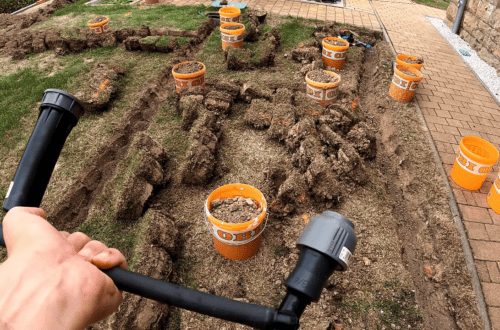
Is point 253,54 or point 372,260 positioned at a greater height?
point 253,54

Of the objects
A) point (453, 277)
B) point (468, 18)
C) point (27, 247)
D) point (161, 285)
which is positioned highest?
point (27, 247)

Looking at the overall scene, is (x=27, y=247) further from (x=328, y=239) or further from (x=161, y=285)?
(x=328, y=239)

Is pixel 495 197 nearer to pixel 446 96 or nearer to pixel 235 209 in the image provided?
pixel 446 96

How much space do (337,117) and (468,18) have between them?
696 centimetres

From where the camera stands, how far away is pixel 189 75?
5.11 m

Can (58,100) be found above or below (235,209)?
above

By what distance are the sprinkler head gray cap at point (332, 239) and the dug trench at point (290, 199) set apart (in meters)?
1.60

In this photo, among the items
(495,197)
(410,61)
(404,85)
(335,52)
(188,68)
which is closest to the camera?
(495,197)

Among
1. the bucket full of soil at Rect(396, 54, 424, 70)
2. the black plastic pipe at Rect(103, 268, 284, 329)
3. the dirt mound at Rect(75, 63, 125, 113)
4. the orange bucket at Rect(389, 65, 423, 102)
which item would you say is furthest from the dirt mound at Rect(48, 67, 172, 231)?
the bucket full of soil at Rect(396, 54, 424, 70)

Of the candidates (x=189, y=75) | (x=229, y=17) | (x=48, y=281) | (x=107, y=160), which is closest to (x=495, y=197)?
(x=48, y=281)

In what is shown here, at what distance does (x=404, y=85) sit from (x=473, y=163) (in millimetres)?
2240

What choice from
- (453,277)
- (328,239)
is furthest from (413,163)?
(328,239)

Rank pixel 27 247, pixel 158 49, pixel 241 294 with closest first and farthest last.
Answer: pixel 27 247 → pixel 241 294 → pixel 158 49

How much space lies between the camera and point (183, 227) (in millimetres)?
3271
